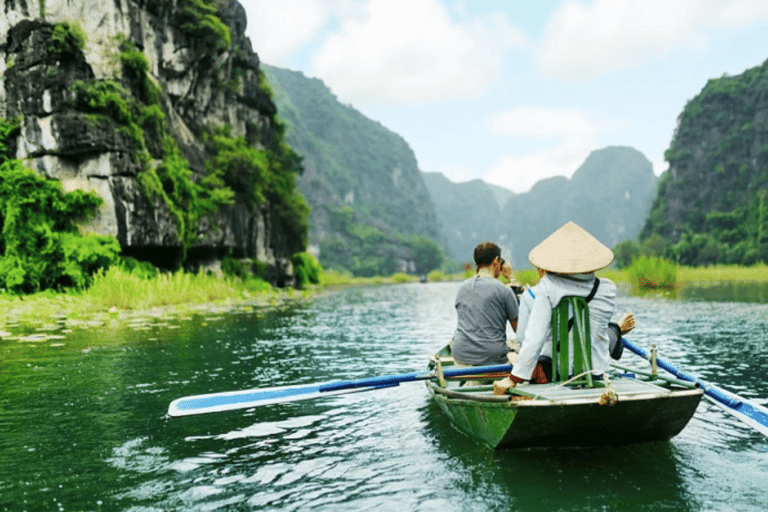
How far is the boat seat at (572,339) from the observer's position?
14.0ft

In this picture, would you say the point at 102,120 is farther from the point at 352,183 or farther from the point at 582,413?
the point at 352,183

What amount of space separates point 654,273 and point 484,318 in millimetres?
26161

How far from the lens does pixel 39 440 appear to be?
200 inches

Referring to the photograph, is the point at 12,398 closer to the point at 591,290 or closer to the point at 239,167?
the point at 591,290

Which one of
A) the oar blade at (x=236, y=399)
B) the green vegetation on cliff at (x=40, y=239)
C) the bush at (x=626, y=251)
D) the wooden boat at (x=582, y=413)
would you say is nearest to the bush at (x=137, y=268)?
the green vegetation on cliff at (x=40, y=239)

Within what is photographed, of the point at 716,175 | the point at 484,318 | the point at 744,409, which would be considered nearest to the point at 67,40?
the point at 484,318

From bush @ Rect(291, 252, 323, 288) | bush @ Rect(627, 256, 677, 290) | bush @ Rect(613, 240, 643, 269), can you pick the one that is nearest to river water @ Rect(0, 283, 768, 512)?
bush @ Rect(627, 256, 677, 290)

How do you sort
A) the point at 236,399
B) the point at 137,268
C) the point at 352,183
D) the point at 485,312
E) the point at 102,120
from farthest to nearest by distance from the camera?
the point at 352,183 → the point at 137,268 → the point at 102,120 → the point at 485,312 → the point at 236,399

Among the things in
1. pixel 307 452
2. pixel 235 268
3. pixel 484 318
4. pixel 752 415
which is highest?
pixel 235 268

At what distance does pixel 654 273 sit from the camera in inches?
1121

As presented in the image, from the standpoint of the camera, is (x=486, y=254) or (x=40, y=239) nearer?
(x=486, y=254)

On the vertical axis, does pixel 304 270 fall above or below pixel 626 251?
above

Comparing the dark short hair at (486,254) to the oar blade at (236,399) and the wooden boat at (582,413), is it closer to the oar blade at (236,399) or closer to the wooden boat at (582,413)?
the wooden boat at (582,413)

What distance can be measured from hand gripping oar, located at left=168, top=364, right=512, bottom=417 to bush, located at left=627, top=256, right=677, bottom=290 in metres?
26.1
